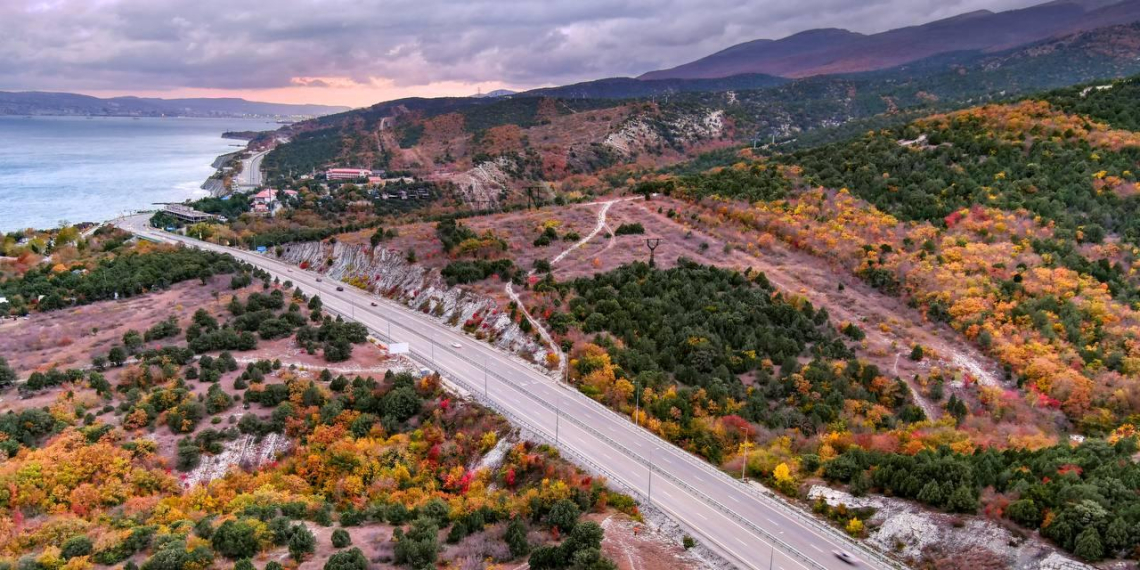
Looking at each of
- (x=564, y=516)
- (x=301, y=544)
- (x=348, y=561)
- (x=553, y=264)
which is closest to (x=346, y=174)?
(x=553, y=264)

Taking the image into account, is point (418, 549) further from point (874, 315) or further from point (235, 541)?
point (874, 315)

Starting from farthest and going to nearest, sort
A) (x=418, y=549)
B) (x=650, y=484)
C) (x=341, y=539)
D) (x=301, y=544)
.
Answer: (x=650, y=484), (x=341, y=539), (x=301, y=544), (x=418, y=549)

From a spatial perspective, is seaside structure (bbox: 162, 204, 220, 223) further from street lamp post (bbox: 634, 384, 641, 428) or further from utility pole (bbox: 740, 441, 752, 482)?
utility pole (bbox: 740, 441, 752, 482)

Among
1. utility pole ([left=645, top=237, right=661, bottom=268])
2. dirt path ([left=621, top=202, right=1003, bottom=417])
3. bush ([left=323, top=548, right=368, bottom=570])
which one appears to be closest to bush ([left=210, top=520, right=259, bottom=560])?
bush ([left=323, top=548, right=368, bottom=570])

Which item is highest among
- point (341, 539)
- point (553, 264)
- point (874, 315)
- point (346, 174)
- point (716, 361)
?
point (346, 174)

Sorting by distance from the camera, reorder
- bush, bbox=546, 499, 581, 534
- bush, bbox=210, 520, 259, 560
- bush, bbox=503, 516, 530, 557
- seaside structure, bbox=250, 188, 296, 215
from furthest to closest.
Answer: seaside structure, bbox=250, 188, 296, 215 < bush, bbox=546, 499, 581, 534 < bush, bbox=503, 516, 530, 557 < bush, bbox=210, 520, 259, 560

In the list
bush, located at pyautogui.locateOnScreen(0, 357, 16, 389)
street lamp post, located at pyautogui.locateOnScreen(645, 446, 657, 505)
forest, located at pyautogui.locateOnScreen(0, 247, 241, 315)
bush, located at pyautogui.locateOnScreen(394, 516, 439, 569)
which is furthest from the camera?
forest, located at pyautogui.locateOnScreen(0, 247, 241, 315)
